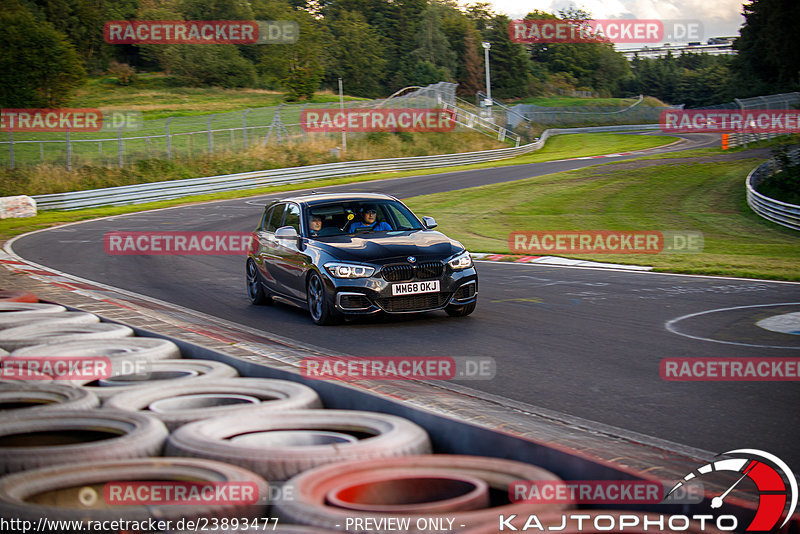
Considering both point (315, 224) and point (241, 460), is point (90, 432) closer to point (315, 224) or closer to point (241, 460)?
point (241, 460)

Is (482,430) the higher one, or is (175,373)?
(482,430)

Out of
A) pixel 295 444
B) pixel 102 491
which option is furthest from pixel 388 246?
pixel 102 491

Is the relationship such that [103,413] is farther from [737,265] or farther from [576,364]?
[737,265]

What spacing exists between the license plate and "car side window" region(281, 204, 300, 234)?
6.55ft

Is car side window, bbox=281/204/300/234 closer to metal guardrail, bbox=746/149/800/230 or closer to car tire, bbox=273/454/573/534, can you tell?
car tire, bbox=273/454/573/534

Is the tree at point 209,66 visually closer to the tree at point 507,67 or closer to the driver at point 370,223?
the tree at point 507,67

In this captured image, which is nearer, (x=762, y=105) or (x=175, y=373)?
(x=175, y=373)

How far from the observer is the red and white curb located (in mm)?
16031

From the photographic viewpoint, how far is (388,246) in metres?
10.3

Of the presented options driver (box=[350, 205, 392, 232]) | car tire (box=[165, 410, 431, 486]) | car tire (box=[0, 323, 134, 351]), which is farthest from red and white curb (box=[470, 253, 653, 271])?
car tire (box=[165, 410, 431, 486])

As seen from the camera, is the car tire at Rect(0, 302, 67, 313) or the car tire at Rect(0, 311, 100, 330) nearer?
the car tire at Rect(0, 311, 100, 330)

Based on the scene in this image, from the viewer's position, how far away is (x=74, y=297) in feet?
35.3

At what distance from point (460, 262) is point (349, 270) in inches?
55.2

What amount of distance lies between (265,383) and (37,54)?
6559 centimetres
